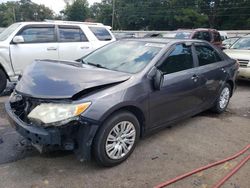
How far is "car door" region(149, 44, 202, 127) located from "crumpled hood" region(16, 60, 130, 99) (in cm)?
62

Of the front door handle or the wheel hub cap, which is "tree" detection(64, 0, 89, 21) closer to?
the front door handle

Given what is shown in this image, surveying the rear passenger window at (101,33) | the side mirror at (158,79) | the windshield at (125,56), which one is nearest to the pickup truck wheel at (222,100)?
the windshield at (125,56)

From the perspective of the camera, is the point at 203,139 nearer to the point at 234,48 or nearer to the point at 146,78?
the point at 146,78

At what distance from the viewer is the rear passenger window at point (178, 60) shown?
4.25 meters

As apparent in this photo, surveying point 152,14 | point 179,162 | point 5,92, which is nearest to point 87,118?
point 179,162

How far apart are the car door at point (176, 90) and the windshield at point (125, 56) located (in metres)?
0.25

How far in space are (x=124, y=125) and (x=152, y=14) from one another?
6187 cm

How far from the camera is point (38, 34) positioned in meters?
7.38

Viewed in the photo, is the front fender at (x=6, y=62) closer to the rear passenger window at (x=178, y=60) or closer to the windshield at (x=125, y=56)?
the windshield at (x=125, y=56)

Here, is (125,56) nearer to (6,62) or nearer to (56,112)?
(56,112)

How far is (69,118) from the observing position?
312 centimetres

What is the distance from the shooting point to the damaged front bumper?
313cm

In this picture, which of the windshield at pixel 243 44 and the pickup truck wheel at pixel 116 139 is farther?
the windshield at pixel 243 44

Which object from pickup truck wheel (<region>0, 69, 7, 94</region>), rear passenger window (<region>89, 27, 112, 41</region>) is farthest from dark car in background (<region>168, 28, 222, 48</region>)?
pickup truck wheel (<region>0, 69, 7, 94</region>)
